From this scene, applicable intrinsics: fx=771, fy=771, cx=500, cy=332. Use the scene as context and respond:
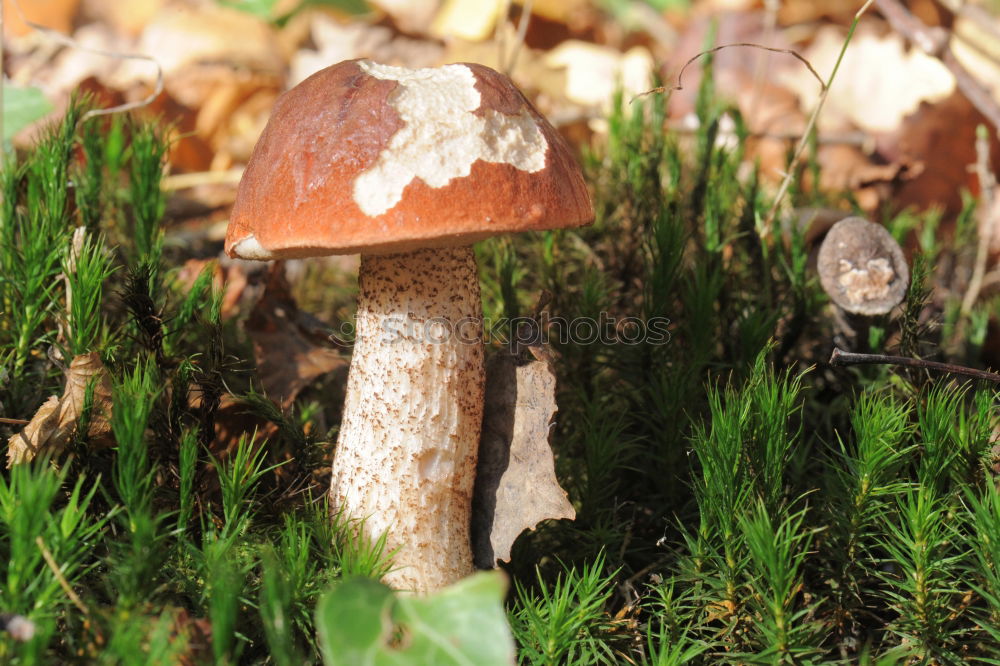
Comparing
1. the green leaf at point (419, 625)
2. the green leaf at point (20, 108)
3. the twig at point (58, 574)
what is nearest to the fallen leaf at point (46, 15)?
the green leaf at point (20, 108)

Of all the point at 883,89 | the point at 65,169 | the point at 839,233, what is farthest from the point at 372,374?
the point at 883,89

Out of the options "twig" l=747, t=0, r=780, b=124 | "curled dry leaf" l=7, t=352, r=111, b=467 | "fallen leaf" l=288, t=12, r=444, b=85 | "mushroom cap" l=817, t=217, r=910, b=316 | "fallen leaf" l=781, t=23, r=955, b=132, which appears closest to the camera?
"curled dry leaf" l=7, t=352, r=111, b=467

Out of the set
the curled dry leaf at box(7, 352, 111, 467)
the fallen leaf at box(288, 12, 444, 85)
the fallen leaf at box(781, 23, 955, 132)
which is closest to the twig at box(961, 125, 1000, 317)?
the fallen leaf at box(781, 23, 955, 132)

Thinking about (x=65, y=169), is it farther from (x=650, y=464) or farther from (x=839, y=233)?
(x=839, y=233)

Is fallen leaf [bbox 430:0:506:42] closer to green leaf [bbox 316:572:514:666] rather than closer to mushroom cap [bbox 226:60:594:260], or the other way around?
mushroom cap [bbox 226:60:594:260]

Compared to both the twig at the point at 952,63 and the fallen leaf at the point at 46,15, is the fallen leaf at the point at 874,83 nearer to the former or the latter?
the twig at the point at 952,63

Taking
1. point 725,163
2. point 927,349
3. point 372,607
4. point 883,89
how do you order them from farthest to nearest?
1. point 883,89
2. point 725,163
3. point 927,349
4. point 372,607
